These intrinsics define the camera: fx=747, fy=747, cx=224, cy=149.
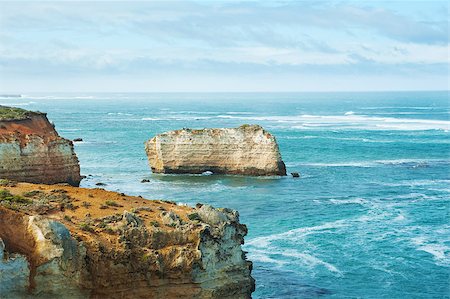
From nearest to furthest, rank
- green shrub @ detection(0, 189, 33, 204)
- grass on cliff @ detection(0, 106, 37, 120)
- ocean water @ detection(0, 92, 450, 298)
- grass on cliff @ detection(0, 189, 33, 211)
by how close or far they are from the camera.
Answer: grass on cliff @ detection(0, 189, 33, 211) → green shrub @ detection(0, 189, 33, 204) → ocean water @ detection(0, 92, 450, 298) → grass on cliff @ detection(0, 106, 37, 120)

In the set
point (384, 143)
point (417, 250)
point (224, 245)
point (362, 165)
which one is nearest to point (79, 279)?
point (224, 245)

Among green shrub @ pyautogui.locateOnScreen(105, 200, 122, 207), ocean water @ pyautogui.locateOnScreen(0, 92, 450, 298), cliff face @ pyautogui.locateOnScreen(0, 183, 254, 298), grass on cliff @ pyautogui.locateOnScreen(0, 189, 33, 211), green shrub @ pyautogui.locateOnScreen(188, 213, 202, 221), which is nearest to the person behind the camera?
cliff face @ pyautogui.locateOnScreen(0, 183, 254, 298)

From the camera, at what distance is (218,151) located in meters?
75.7

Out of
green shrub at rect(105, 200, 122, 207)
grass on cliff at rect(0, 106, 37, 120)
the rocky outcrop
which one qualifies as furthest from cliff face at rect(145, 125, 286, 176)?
green shrub at rect(105, 200, 122, 207)

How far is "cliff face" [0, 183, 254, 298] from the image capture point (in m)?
23.3

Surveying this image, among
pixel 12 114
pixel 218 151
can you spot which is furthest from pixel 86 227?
pixel 218 151

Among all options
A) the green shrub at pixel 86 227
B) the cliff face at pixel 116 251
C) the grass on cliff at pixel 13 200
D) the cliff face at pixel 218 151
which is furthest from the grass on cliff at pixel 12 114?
the green shrub at pixel 86 227

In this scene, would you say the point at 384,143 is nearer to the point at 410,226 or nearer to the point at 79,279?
the point at 410,226

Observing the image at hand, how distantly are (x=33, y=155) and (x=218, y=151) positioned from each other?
2527cm

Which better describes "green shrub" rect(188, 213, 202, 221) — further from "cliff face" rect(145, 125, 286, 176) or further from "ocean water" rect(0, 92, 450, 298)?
"cliff face" rect(145, 125, 286, 176)

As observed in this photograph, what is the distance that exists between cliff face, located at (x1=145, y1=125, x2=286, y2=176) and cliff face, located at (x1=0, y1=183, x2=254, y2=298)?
147 feet

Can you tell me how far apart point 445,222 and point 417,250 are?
8.70 metres

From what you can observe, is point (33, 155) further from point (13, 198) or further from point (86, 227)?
point (86, 227)

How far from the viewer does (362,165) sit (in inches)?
3346
